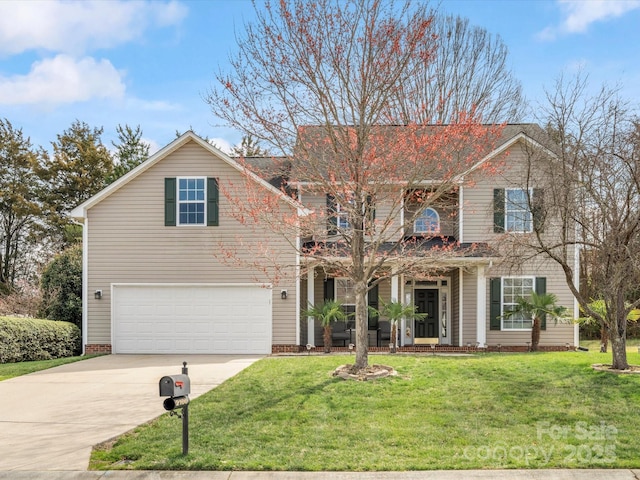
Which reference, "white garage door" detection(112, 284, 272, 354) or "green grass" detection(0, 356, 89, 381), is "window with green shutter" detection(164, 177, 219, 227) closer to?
"white garage door" detection(112, 284, 272, 354)

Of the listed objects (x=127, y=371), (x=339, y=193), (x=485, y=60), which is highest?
(x=485, y=60)

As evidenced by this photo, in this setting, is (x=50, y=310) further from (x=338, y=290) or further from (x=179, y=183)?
(x=338, y=290)

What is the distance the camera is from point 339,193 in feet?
37.4

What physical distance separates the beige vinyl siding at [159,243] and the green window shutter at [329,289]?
2176 millimetres

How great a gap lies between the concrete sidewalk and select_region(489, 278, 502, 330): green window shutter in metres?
11.6

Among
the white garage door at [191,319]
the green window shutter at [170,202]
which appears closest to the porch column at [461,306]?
the white garage door at [191,319]

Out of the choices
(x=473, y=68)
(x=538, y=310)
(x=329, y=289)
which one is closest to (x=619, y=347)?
(x=538, y=310)

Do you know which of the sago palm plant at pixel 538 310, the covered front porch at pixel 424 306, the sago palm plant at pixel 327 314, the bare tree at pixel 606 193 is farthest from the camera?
the covered front porch at pixel 424 306

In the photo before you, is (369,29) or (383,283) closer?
(369,29)

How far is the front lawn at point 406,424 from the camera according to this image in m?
6.61

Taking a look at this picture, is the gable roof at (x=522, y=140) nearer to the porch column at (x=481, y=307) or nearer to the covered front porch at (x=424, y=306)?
the covered front porch at (x=424, y=306)

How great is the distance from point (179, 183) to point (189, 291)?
3080 mm

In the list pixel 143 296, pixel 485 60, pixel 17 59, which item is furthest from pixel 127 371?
pixel 485 60

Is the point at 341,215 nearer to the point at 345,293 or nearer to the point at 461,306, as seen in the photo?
the point at 345,293
